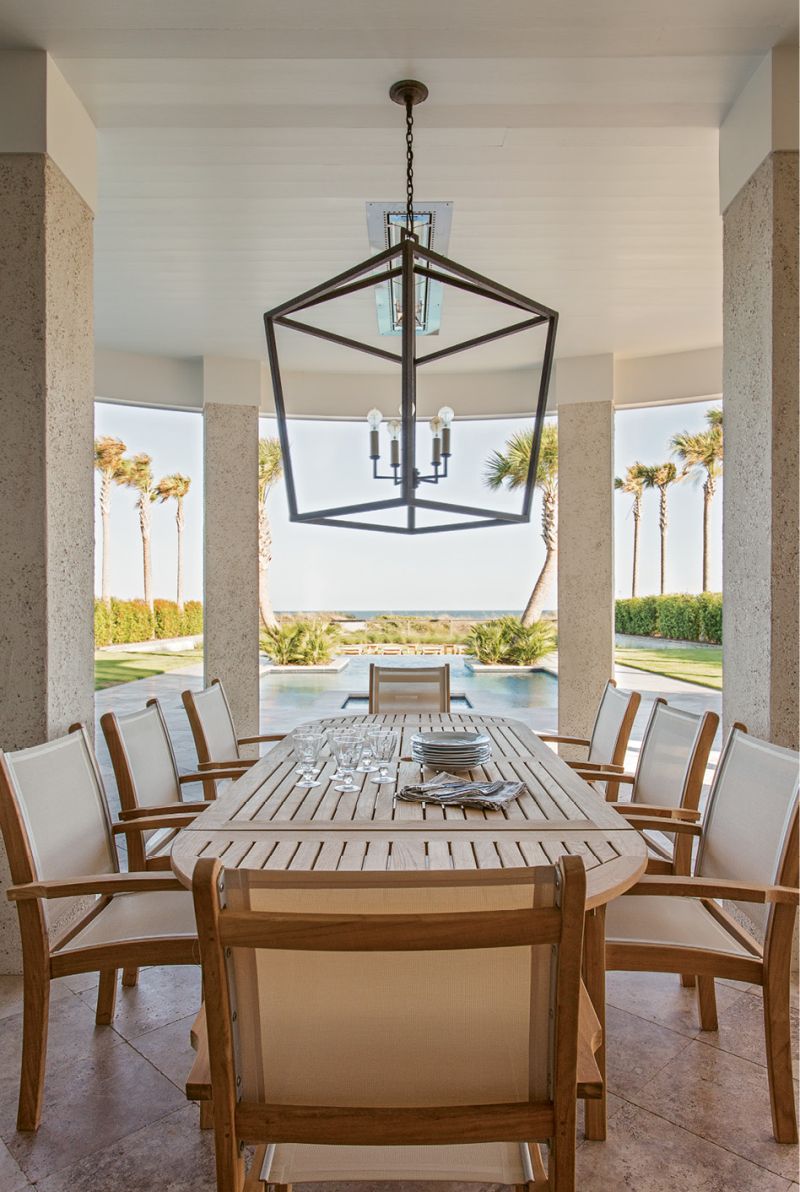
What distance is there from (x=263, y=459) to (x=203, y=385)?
870 cm

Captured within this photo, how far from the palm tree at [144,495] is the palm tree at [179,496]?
0.81 feet

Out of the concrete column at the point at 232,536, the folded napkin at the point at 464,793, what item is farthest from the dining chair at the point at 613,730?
the concrete column at the point at 232,536

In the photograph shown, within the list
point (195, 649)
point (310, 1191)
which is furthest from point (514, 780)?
point (195, 649)

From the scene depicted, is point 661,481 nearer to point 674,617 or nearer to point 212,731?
point 674,617

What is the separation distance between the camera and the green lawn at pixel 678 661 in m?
16.4

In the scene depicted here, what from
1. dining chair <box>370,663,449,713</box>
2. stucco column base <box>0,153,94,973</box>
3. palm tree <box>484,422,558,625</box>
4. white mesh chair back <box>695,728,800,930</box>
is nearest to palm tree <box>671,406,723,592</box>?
palm tree <box>484,422,558,625</box>

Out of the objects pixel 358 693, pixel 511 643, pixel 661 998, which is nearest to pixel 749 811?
pixel 661 998

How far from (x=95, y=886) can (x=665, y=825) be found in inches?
57.9

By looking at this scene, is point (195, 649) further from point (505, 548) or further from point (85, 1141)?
point (85, 1141)

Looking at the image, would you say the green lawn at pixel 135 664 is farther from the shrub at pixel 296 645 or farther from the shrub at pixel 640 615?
the shrub at pixel 640 615

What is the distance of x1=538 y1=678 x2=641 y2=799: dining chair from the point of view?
2.82 meters

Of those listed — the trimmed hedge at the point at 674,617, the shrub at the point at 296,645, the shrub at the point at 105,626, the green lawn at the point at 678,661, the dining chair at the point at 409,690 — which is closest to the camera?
the dining chair at the point at 409,690

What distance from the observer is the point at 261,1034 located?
1034 mm

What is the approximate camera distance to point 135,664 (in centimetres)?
1645
